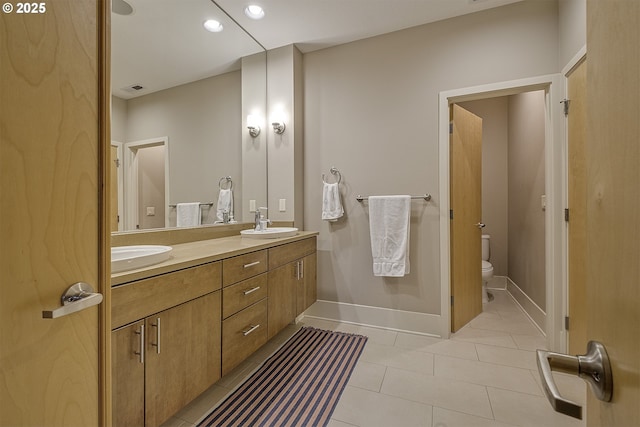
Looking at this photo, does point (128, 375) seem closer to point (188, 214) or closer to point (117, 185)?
point (117, 185)

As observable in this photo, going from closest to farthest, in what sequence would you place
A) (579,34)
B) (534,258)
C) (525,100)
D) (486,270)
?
1. (579,34)
2. (534,258)
3. (525,100)
4. (486,270)

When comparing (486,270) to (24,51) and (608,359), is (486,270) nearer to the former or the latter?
(608,359)

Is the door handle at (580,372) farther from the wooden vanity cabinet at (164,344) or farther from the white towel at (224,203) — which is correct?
the white towel at (224,203)

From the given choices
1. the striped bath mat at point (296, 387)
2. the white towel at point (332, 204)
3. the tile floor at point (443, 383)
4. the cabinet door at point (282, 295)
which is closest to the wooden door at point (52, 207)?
the striped bath mat at point (296, 387)

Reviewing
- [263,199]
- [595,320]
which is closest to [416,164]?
[263,199]

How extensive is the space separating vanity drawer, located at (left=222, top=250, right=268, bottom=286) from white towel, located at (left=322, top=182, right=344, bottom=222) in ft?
2.85

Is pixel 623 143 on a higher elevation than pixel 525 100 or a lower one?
lower

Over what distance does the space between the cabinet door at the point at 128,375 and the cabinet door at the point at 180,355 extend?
1.1 inches

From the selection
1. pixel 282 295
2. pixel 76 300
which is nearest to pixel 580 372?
pixel 76 300

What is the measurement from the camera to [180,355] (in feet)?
3.98

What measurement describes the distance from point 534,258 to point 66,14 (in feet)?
11.0

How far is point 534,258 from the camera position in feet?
8.57

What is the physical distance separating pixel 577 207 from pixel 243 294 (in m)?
2.18

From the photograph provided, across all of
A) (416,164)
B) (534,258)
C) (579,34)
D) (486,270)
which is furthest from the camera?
(486,270)
